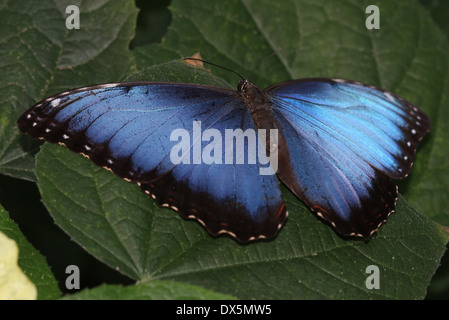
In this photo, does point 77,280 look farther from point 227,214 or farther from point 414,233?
point 414,233

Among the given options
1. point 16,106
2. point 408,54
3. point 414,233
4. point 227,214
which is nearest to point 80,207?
point 227,214

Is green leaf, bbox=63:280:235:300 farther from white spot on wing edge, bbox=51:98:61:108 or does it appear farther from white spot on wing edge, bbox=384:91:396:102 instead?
white spot on wing edge, bbox=384:91:396:102

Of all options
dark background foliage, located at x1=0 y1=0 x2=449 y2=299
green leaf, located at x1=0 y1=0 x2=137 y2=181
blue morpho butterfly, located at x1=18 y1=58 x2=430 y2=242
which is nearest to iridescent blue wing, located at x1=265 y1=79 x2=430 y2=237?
blue morpho butterfly, located at x1=18 y1=58 x2=430 y2=242

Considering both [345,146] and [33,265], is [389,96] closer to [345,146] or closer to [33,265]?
[345,146]

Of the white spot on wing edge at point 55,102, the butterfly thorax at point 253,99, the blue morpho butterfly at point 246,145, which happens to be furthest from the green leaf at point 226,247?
the butterfly thorax at point 253,99

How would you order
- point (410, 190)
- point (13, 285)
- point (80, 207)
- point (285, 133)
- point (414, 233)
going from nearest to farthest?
point (13, 285) < point (80, 207) < point (414, 233) < point (285, 133) < point (410, 190)

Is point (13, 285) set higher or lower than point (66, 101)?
lower
